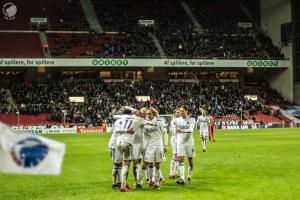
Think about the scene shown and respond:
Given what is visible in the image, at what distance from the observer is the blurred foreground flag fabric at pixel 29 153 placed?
20.0 feet

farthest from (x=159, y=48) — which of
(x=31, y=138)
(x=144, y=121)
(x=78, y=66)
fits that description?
(x=31, y=138)

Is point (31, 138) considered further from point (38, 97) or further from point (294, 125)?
point (294, 125)

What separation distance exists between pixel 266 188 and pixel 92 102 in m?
48.1

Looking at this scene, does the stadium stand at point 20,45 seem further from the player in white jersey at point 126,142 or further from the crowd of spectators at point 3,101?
the player in white jersey at point 126,142

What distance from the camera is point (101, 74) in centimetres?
7381

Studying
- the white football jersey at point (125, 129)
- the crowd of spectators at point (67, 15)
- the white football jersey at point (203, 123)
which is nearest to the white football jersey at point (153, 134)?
the white football jersey at point (125, 129)

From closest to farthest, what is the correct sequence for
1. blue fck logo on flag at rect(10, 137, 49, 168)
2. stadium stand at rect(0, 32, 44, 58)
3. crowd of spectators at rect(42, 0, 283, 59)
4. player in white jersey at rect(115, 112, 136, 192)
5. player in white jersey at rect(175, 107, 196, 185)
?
blue fck logo on flag at rect(10, 137, 49, 168) → player in white jersey at rect(115, 112, 136, 192) → player in white jersey at rect(175, 107, 196, 185) → stadium stand at rect(0, 32, 44, 58) → crowd of spectators at rect(42, 0, 283, 59)

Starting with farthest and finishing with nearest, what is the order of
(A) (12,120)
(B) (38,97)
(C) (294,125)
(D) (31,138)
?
1. (C) (294,125)
2. (B) (38,97)
3. (A) (12,120)
4. (D) (31,138)

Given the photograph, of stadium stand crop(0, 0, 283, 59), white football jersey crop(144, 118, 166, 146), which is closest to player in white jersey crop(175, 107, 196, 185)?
white football jersey crop(144, 118, 166, 146)

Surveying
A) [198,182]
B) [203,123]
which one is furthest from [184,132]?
[203,123]

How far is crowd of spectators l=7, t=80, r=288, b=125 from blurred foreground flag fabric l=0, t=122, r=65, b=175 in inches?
2028

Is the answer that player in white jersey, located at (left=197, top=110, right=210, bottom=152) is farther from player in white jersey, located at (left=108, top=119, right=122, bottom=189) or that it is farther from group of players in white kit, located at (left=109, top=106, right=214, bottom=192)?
player in white jersey, located at (left=108, top=119, right=122, bottom=189)

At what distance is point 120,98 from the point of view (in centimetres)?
6544

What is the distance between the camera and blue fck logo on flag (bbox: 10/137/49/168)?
6.09 meters
